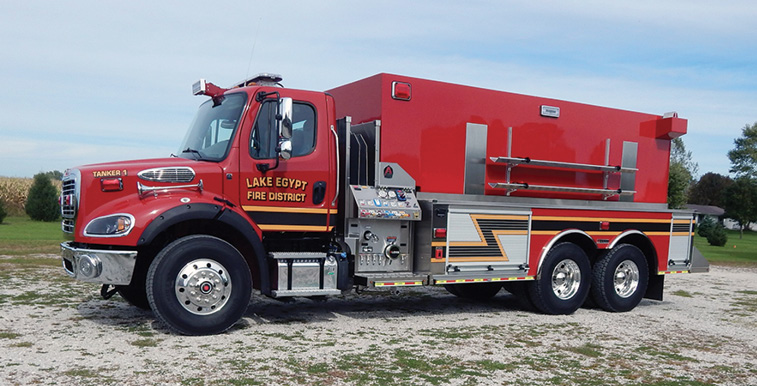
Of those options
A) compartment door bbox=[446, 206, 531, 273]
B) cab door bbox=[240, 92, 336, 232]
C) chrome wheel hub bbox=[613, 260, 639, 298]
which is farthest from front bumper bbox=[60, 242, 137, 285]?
chrome wheel hub bbox=[613, 260, 639, 298]

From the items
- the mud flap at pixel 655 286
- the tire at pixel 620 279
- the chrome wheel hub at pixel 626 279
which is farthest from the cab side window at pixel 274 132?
the mud flap at pixel 655 286

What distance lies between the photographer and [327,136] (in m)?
8.02

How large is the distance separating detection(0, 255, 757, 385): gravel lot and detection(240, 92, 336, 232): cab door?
134cm

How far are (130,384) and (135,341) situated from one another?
165cm

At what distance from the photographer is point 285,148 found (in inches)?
284

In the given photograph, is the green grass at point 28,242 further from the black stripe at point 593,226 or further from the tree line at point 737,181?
the tree line at point 737,181

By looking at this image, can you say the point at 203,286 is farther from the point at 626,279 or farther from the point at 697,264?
the point at 697,264

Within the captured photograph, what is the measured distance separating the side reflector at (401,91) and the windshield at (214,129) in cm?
190

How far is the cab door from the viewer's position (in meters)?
7.54

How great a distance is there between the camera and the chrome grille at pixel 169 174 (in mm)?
7090

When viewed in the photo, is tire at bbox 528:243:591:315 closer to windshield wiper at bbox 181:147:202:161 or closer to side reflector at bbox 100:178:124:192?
windshield wiper at bbox 181:147:202:161

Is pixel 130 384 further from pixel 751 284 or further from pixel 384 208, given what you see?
pixel 751 284

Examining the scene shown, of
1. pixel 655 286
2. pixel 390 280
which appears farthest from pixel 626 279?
pixel 390 280

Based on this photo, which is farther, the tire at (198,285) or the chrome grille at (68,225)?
the chrome grille at (68,225)
